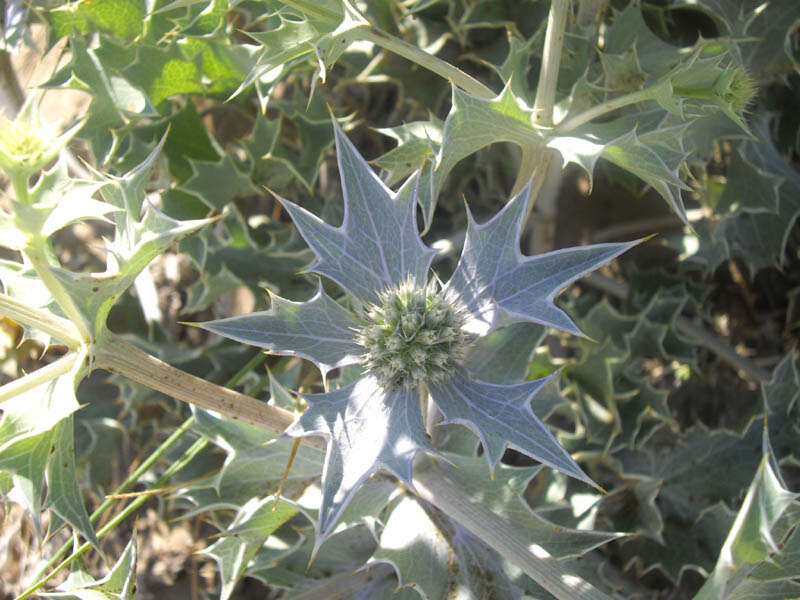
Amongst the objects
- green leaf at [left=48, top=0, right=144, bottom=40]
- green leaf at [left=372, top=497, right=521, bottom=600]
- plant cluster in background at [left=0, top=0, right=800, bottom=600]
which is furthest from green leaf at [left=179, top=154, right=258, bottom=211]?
green leaf at [left=372, top=497, right=521, bottom=600]

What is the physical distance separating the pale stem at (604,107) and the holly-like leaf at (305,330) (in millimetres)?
461

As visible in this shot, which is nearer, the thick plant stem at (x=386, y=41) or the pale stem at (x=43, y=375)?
the pale stem at (x=43, y=375)

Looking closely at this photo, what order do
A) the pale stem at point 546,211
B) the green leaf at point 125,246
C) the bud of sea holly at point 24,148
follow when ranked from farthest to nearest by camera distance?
the pale stem at point 546,211
the green leaf at point 125,246
the bud of sea holly at point 24,148

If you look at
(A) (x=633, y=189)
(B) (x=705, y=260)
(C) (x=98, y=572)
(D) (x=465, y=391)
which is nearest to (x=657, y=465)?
(B) (x=705, y=260)

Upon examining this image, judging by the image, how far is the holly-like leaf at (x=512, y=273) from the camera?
923 mm

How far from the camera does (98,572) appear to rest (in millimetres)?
2031

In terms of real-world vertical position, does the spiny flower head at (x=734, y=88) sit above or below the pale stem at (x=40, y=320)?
above

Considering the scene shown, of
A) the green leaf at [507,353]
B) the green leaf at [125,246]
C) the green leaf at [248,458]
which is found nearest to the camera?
the green leaf at [125,246]

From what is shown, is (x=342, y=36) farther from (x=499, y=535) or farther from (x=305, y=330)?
(x=499, y=535)

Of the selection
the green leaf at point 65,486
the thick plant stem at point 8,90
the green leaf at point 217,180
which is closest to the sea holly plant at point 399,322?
the green leaf at point 65,486

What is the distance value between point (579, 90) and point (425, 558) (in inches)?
33.7

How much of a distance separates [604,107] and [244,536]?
0.93 meters

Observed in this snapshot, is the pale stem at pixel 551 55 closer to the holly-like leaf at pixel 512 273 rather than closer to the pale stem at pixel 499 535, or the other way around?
the holly-like leaf at pixel 512 273

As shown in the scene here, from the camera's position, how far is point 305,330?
105 centimetres
